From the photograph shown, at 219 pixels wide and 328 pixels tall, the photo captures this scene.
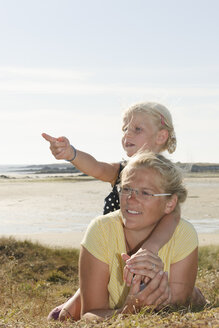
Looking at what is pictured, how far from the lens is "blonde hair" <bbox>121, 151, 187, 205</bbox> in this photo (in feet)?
11.6

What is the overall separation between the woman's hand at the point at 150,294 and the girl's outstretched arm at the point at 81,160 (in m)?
1.37

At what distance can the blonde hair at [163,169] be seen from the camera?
3551 mm

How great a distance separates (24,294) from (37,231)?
356 inches

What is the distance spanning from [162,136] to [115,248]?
1632mm

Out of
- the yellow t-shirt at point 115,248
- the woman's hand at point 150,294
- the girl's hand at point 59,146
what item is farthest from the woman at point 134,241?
the girl's hand at point 59,146

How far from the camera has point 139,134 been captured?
15.5ft

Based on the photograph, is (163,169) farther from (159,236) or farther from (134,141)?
(134,141)

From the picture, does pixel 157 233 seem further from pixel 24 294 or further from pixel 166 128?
pixel 24 294

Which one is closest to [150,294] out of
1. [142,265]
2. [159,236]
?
[142,265]

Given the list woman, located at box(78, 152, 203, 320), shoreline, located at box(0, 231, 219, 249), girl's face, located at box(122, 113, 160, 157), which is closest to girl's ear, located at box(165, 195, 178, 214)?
woman, located at box(78, 152, 203, 320)

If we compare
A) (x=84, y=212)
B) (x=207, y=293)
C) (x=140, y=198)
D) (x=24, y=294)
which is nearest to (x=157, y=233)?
(x=140, y=198)

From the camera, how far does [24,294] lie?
6.40m

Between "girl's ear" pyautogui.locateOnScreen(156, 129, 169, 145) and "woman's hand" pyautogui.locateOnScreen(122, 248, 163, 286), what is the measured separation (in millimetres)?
1847

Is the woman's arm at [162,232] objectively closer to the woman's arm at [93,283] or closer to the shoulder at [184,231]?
the shoulder at [184,231]
